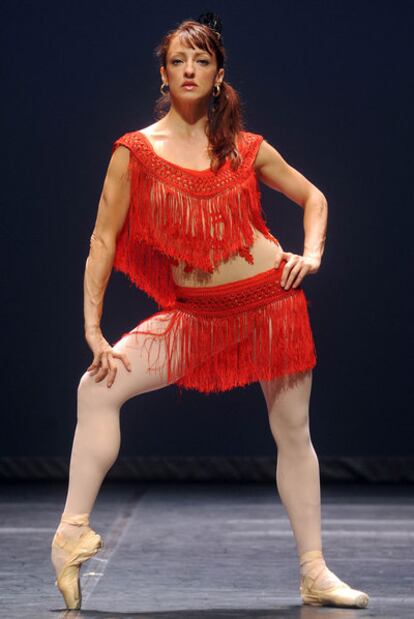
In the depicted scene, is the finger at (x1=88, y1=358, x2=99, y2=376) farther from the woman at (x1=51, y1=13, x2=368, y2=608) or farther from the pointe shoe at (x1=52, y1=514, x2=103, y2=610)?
the pointe shoe at (x1=52, y1=514, x2=103, y2=610)

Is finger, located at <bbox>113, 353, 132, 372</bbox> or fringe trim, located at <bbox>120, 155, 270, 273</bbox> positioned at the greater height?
fringe trim, located at <bbox>120, 155, 270, 273</bbox>

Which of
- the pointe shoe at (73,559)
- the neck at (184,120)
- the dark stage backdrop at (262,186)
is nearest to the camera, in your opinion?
the pointe shoe at (73,559)

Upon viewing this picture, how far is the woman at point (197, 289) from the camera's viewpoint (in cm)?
262

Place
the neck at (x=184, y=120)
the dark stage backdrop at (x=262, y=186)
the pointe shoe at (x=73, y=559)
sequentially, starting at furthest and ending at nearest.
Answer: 1. the dark stage backdrop at (x=262, y=186)
2. the neck at (x=184, y=120)
3. the pointe shoe at (x=73, y=559)

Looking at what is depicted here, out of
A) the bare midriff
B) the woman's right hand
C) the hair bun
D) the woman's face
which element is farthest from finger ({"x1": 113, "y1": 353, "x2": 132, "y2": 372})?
the hair bun

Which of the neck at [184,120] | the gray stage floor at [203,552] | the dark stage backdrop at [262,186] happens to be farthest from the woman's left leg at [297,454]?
the dark stage backdrop at [262,186]

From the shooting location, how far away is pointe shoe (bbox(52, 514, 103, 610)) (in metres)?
A: 2.59

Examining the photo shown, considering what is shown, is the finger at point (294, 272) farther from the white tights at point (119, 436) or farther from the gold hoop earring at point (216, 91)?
the gold hoop earring at point (216, 91)

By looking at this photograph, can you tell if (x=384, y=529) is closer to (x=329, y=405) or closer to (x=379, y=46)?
(x=329, y=405)

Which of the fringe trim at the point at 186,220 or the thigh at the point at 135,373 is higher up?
the fringe trim at the point at 186,220

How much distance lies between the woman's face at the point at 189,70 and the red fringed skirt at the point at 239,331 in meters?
0.39

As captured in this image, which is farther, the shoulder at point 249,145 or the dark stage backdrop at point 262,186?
the dark stage backdrop at point 262,186

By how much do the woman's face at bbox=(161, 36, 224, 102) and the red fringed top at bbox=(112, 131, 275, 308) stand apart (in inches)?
4.9

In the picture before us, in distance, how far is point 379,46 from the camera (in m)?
5.03
